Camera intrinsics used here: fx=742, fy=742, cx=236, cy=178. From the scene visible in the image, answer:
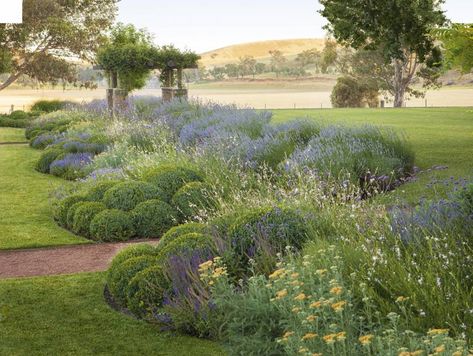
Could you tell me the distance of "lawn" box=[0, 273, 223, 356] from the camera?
5930mm

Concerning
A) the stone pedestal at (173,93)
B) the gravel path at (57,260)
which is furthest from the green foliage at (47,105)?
the gravel path at (57,260)

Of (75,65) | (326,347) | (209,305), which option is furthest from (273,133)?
(75,65)

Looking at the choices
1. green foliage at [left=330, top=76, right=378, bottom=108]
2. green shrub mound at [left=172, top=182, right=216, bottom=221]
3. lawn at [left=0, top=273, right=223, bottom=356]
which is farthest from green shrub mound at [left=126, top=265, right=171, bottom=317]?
green foliage at [left=330, top=76, right=378, bottom=108]

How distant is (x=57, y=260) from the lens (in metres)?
9.07

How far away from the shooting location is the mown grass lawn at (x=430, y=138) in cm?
1180

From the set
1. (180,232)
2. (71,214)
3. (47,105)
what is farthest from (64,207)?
(47,105)

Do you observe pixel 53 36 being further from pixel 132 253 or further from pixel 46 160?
pixel 132 253

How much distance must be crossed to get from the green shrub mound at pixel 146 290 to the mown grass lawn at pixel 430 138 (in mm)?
2236

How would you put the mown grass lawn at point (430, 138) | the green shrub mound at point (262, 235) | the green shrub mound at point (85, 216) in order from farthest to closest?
the mown grass lawn at point (430, 138) → the green shrub mound at point (85, 216) → the green shrub mound at point (262, 235)

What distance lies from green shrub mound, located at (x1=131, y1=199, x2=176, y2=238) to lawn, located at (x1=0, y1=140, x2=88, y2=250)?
30.1 inches

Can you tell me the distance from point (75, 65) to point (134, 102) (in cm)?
2046

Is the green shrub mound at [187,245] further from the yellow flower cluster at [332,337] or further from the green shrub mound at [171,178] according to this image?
the green shrub mound at [171,178]

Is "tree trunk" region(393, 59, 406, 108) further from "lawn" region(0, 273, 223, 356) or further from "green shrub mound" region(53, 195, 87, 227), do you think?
"lawn" region(0, 273, 223, 356)

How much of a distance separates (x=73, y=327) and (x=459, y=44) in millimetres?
4674
